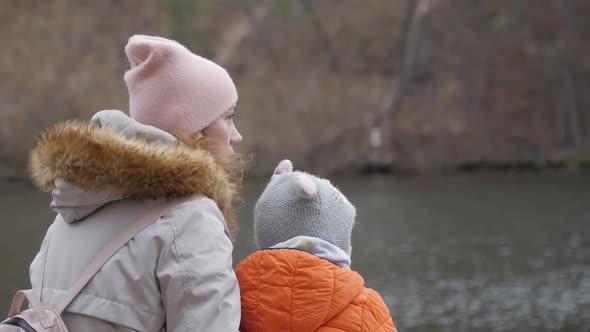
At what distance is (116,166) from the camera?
1651 millimetres

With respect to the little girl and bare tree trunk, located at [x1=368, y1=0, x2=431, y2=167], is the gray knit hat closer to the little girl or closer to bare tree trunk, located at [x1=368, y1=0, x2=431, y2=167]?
the little girl

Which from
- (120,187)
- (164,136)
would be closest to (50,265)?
(120,187)

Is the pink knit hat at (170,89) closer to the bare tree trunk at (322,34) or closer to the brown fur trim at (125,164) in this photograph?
the brown fur trim at (125,164)

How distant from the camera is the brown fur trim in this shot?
1.66 m

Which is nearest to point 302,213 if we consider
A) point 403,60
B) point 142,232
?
point 142,232

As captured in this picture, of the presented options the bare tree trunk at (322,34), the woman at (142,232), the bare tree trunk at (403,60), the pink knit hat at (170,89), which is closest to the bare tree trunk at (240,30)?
the bare tree trunk at (322,34)

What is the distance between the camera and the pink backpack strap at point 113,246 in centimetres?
163

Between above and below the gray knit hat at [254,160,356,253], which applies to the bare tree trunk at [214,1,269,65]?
below

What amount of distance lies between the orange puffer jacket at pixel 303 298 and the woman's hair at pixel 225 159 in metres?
0.11

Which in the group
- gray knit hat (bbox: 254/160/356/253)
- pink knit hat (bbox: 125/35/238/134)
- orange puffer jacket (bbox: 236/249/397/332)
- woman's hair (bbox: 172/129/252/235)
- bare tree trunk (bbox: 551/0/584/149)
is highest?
pink knit hat (bbox: 125/35/238/134)

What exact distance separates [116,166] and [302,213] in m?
0.40

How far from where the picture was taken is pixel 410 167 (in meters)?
22.9

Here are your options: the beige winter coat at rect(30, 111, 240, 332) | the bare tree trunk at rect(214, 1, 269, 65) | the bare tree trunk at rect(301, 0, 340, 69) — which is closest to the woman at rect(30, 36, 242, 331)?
the beige winter coat at rect(30, 111, 240, 332)

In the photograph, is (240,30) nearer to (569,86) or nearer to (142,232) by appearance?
(569,86)
